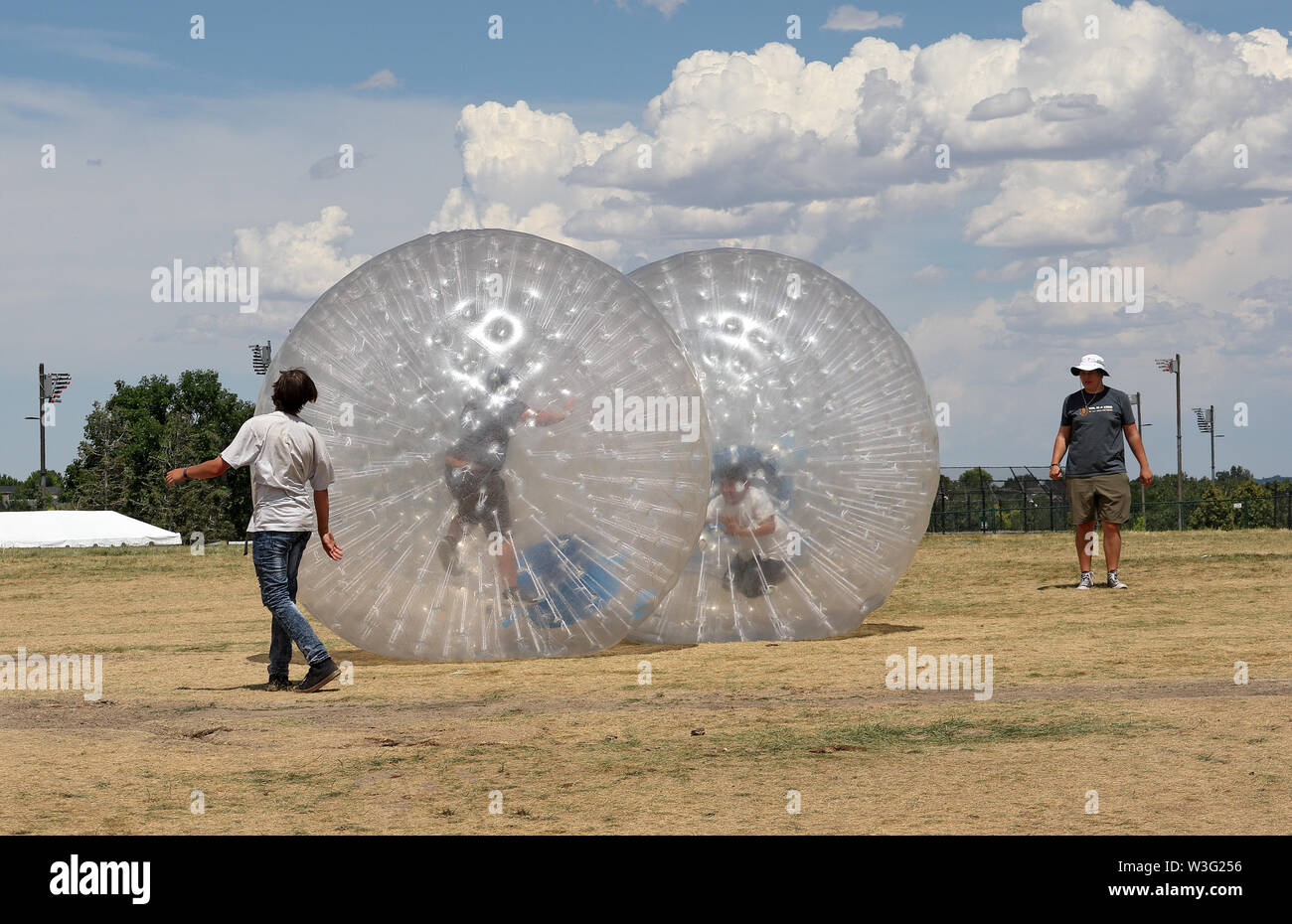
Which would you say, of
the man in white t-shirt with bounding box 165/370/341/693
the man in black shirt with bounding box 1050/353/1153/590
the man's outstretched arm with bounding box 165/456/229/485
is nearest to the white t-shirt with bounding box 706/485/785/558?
the man in white t-shirt with bounding box 165/370/341/693

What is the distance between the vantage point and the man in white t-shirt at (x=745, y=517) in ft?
34.1

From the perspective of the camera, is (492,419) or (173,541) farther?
(173,541)

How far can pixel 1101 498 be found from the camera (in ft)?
47.0

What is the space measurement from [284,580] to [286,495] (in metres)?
0.51

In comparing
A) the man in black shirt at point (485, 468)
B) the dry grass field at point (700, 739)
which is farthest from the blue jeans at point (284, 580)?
the man in black shirt at point (485, 468)

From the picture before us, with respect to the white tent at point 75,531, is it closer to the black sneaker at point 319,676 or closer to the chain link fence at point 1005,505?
Answer: the chain link fence at point 1005,505

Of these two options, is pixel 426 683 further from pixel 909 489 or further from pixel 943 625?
pixel 943 625

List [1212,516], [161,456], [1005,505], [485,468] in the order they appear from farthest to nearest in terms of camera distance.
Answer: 1. [161,456]
2. [1212,516]
3. [1005,505]
4. [485,468]

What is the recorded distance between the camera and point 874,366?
36.0 ft

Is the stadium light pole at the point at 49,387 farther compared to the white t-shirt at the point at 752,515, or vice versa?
the stadium light pole at the point at 49,387

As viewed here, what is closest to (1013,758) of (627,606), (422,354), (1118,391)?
(627,606)

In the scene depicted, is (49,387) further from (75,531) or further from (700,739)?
(700,739)

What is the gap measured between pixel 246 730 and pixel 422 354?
2.74 metres

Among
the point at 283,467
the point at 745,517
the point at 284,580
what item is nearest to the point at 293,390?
the point at 283,467
